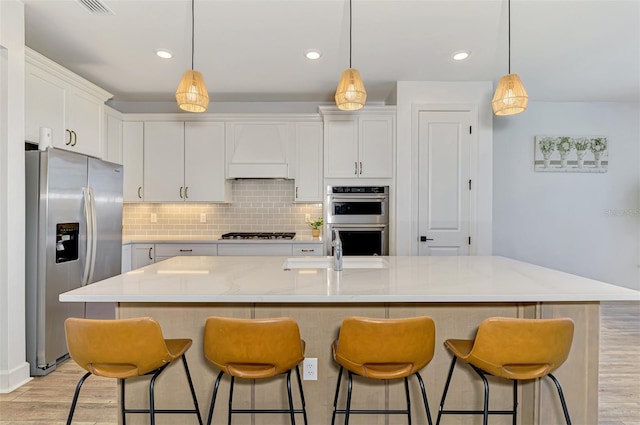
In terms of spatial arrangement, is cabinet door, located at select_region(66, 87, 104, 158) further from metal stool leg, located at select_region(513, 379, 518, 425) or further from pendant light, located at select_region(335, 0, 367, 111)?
metal stool leg, located at select_region(513, 379, 518, 425)

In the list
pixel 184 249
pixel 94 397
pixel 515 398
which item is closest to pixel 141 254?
pixel 184 249

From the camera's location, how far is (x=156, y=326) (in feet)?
5.07

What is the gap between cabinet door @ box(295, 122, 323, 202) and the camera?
14.6 feet

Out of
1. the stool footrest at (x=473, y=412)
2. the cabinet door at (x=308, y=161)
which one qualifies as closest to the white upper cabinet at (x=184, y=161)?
the cabinet door at (x=308, y=161)

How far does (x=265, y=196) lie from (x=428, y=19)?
280 cm

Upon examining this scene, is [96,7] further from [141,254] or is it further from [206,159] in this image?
[141,254]

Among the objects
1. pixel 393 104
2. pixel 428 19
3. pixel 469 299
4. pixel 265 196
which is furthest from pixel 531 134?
pixel 469 299

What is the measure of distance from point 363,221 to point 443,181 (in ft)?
3.18

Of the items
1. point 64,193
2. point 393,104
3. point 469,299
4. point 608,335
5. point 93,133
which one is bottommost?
point 608,335

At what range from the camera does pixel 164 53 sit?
332 centimetres

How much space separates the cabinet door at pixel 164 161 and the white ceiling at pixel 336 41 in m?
0.48

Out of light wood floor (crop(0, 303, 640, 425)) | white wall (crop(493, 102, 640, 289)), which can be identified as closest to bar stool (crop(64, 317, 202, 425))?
light wood floor (crop(0, 303, 640, 425))

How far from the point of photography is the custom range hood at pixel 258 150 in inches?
175

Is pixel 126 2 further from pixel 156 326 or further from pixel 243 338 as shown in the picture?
pixel 243 338
